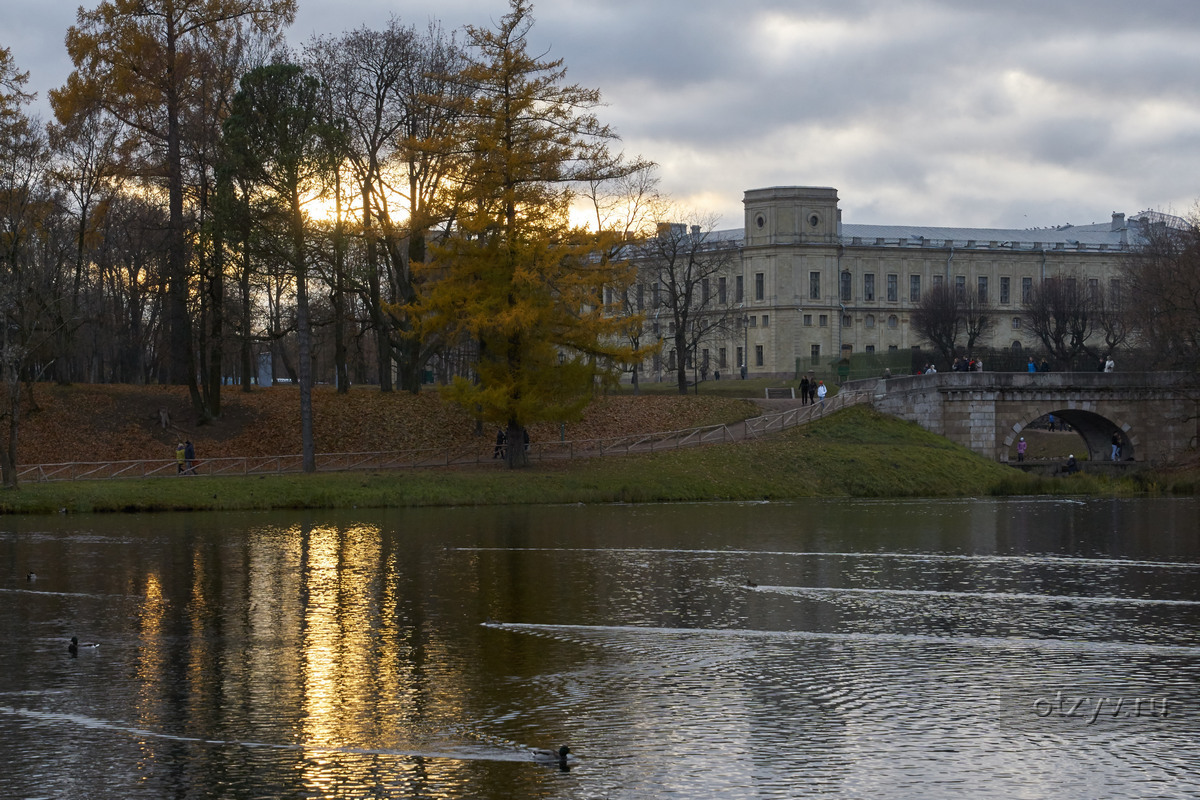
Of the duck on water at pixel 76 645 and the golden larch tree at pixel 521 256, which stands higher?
the golden larch tree at pixel 521 256

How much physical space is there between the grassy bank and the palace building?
58428mm

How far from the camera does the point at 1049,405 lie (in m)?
58.8

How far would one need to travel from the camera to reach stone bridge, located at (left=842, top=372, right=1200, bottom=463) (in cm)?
5809

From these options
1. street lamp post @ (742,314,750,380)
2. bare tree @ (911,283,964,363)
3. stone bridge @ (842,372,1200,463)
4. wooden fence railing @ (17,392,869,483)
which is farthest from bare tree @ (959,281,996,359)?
wooden fence railing @ (17,392,869,483)

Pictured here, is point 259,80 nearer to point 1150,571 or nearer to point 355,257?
point 355,257

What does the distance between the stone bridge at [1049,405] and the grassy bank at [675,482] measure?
174 cm

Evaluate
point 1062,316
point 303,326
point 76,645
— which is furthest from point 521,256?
point 1062,316

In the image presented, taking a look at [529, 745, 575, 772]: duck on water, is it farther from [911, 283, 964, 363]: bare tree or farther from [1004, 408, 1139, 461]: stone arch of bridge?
[911, 283, 964, 363]: bare tree

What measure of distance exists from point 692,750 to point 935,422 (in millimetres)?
48692

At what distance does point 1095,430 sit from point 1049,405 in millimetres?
5708

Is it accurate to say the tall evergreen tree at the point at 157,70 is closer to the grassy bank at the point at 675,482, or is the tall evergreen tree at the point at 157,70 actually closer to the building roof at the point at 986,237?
the grassy bank at the point at 675,482

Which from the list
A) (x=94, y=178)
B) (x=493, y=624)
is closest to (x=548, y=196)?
(x=94, y=178)

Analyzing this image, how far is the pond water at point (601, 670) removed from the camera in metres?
11.2

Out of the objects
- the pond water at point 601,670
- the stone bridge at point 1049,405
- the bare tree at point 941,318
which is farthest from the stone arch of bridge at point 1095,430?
the pond water at point 601,670
